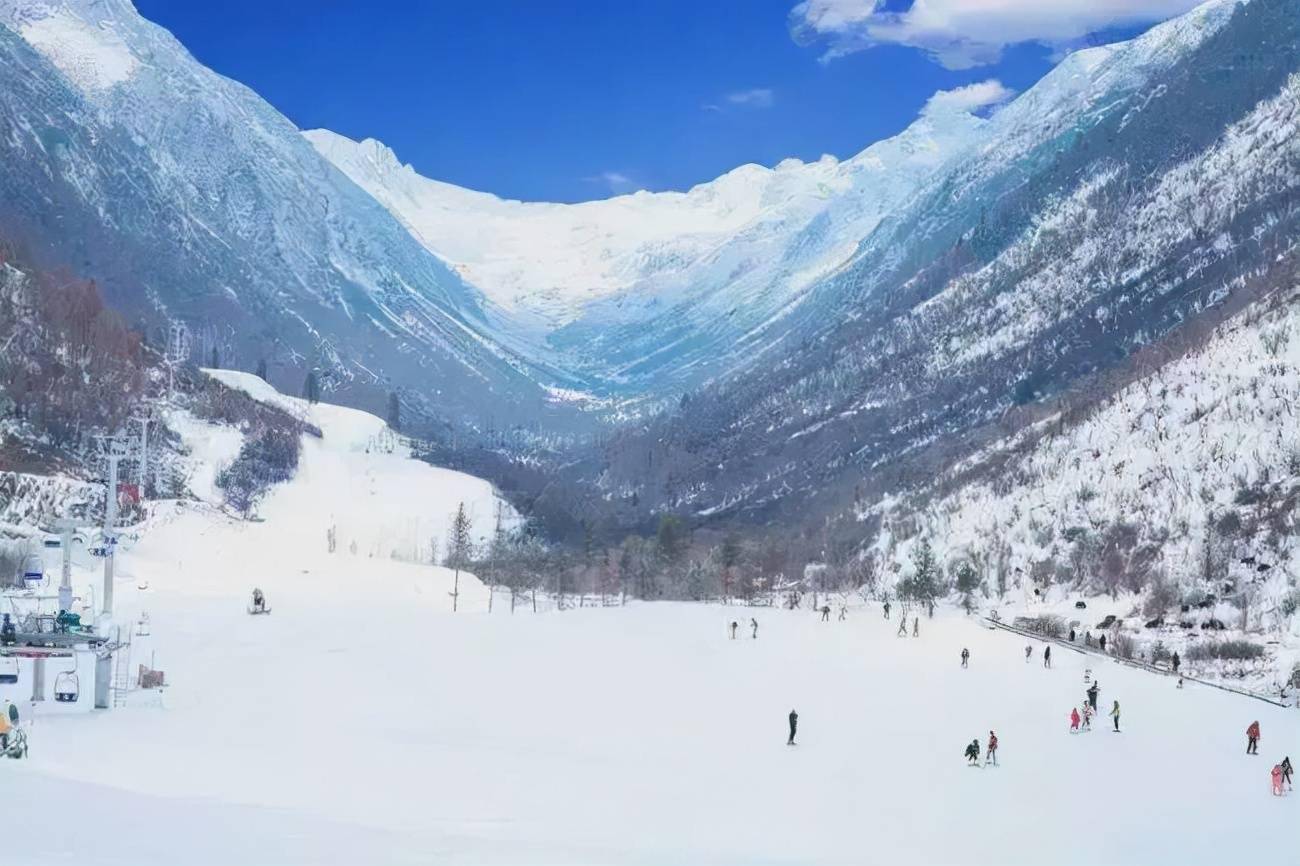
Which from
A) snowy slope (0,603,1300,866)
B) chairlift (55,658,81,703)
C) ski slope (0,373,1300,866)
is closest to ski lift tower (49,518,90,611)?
chairlift (55,658,81,703)

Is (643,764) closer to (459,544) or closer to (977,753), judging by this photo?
(977,753)

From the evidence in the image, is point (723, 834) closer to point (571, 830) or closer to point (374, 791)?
point (571, 830)

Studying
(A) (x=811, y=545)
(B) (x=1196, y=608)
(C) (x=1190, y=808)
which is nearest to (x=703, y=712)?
(C) (x=1190, y=808)

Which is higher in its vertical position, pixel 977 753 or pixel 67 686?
pixel 67 686

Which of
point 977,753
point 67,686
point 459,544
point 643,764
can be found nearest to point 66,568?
point 67,686

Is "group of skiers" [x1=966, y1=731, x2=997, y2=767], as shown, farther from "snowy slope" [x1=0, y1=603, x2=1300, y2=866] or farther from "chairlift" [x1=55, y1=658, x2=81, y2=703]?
"chairlift" [x1=55, y1=658, x2=81, y2=703]

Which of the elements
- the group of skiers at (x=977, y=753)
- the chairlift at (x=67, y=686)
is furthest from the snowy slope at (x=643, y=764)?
the chairlift at (x=67, y=686)

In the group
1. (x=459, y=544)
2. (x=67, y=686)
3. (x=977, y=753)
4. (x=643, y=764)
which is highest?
(x=459, y=544)
